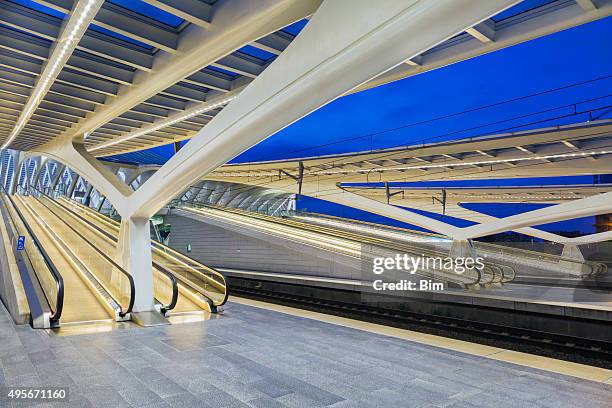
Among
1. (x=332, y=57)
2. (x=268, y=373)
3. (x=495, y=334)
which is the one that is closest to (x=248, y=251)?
(x=495, y=334)

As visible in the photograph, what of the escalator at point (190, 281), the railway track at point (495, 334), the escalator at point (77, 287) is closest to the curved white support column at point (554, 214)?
the railway track at point (495, 334)

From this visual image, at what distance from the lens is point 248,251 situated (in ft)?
70.7

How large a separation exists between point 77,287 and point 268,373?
6.46 meters

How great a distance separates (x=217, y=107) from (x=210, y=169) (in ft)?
9.77

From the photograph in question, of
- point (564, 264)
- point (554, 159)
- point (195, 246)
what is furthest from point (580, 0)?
point (195, 246)

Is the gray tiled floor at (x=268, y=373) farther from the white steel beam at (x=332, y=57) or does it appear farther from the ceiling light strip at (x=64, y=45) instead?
the ceiling light strip at (x=64, y=45)

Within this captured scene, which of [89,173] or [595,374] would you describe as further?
[89,173]

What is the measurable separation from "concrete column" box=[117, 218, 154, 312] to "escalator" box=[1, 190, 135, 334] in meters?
0.36

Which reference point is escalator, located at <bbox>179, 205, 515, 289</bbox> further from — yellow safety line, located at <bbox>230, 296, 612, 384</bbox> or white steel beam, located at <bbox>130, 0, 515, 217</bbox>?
white steel beam, located at <bbox>130, 0, 515, 217</bbox>

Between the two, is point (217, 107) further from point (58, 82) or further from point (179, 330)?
point (179, 330)

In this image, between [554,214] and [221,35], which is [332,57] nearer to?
[221,35]

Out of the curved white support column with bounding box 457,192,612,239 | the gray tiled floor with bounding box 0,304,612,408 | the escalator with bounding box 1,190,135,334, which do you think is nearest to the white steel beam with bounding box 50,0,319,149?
the escalator with bounding box 1,190,135,334

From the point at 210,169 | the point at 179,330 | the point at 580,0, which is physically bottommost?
the point at 179,330

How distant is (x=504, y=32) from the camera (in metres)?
5.32
